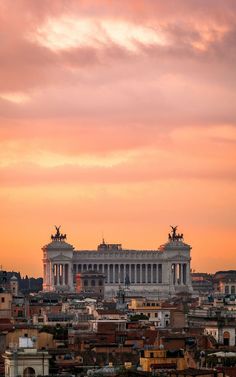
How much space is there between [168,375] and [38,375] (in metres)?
4.61

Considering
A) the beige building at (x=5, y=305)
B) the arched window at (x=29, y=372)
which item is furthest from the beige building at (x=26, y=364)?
the beige building at (x=5, y=305)

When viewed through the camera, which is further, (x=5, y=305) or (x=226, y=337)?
(x=5, y=305)

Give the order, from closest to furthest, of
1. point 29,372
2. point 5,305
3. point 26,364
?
point 29,372 < point 26,364 < point 5,305

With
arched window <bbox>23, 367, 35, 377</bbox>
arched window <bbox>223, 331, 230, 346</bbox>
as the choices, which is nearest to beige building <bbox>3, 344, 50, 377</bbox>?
arched window <bbox>23, 367, 35, 377</bbox>

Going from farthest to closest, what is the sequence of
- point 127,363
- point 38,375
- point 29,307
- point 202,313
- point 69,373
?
point 29,307
point 202,313
point 127,363
point 69,373
point 38,375

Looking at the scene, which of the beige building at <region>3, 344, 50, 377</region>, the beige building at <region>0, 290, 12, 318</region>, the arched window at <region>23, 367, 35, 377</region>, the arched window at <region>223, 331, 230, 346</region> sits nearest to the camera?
the arched window at <region>23, 367, 35, 377</region>

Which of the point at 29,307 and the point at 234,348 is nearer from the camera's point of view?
the point at 234,348

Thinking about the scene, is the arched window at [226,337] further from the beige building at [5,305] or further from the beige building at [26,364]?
the beige building at [26,364]

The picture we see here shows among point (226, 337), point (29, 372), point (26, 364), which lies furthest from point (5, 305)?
point (29, 372)

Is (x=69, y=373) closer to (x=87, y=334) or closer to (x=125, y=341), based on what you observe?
(x=125, y=341)

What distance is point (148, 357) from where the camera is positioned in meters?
89.4

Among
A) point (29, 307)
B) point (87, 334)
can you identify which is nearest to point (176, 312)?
point (29, 307)

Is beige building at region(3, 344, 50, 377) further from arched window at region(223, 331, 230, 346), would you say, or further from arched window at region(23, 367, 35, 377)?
arched window at region(223, 331, 230, 346)

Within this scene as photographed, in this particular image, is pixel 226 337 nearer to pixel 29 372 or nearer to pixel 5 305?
pixel 5 305
